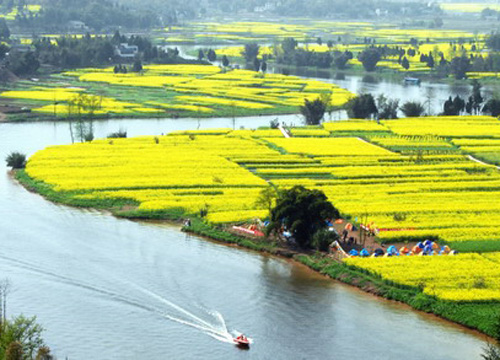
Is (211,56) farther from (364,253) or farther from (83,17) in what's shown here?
(364,253)

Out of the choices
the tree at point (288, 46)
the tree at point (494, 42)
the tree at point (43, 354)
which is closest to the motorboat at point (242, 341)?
the tree at point (43, 354)

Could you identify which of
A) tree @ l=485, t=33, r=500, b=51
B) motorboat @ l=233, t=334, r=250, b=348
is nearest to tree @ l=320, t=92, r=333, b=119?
motorboat @ l=233, t=334, r=250, b=348

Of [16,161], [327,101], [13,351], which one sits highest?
[13,351]

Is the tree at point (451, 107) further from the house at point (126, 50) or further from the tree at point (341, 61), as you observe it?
the house at point (126, 50)

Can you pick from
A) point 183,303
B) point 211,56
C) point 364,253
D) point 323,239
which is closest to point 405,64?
point 211,56

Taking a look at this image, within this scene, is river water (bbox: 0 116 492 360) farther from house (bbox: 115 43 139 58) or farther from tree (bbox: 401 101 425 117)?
house (bbox: 115 43 139 58)
